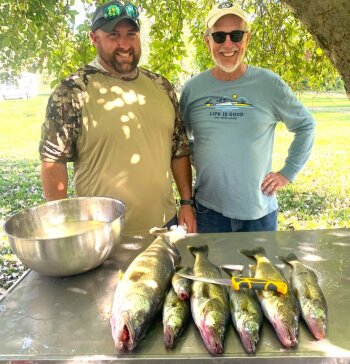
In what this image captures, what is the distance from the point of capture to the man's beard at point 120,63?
3119 mm

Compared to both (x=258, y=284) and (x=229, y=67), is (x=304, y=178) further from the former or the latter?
(x=258, y=284)

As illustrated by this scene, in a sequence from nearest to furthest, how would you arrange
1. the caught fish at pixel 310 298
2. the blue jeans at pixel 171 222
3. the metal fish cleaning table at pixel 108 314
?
the metal fish cleaning table at pixel 108 314
the caught fish at pixel 310 298
the blue jeans at pixel 171 222

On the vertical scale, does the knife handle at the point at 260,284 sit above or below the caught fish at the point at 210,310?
above

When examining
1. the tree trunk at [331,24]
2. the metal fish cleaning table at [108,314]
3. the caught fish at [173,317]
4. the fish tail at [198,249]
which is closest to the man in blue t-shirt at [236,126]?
the tree trunk at [331,24]

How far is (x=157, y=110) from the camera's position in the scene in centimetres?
319

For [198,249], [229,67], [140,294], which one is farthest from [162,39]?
[140,294]

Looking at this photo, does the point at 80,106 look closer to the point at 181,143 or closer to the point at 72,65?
the point at 181,143

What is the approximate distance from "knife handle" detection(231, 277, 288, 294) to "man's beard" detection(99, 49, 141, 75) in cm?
204

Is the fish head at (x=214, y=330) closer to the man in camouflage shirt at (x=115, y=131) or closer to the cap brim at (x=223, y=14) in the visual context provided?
the man in camouflage shirt at (x=115, y=131)

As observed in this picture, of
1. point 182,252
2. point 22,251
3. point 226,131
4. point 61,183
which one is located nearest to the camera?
point 22,251

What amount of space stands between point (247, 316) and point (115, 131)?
1837mm

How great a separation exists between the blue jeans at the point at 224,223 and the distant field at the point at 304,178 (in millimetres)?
397

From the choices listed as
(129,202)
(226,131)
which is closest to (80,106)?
(129,202)

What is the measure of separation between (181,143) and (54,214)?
4.64ft
